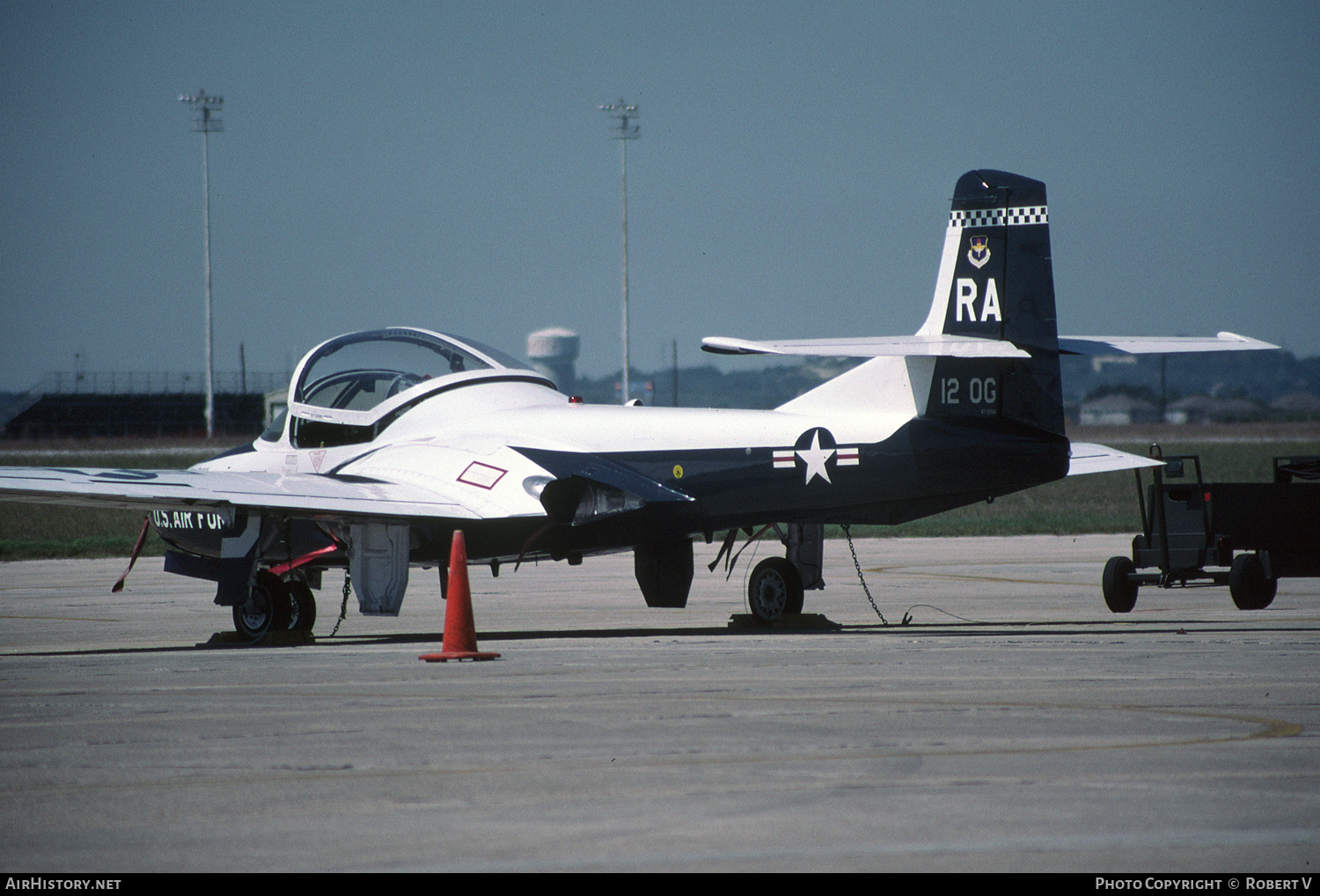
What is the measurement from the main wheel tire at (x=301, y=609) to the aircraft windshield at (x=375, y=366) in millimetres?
2189

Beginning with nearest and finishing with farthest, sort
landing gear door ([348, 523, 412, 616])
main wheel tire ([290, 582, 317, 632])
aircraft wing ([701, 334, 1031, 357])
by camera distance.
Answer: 1. aircraft wing ([701, 334, 1031, 357])
2. landing gear door ([348, 523, 412, 616])
3. main wheel tire ([290, 582, 317, 632])

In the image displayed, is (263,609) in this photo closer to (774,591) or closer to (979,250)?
(774,591)

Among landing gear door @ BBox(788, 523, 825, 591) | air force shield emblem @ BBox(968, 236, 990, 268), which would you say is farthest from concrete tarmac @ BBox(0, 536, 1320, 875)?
air force shield emblem @ BBox(968, 236, 990, 268)

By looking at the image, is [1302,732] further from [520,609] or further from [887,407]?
[520,609]

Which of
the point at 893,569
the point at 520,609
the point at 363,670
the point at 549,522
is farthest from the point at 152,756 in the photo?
the point at 893,569

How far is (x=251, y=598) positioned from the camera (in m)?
14.7

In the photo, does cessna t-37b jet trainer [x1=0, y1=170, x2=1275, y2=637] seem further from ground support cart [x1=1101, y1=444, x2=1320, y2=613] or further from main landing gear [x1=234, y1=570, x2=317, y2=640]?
ground support cart [x1=1101, y1=444, x2=1320, y2=613]

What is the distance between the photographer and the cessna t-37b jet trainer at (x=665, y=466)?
44.9ft

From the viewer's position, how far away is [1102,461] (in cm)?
1656

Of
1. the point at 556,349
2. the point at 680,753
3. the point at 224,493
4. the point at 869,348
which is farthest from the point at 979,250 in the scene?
the point at 556,349

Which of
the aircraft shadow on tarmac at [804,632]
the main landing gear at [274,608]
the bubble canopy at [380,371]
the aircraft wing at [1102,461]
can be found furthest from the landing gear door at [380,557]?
the aircraft wing at [1102,461]

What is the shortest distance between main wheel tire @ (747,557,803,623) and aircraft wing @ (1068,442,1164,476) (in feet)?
10.4

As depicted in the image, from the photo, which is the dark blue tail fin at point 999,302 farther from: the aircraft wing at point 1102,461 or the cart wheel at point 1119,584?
the cart wheel at point 1119,584

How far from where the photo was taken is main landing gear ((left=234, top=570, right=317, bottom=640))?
14672mm
